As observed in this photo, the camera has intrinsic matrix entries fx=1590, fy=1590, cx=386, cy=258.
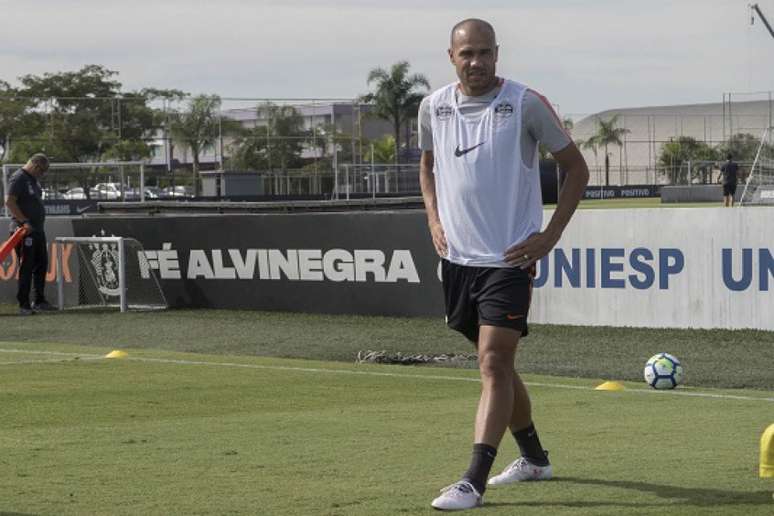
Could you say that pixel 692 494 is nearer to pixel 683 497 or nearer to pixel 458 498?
pixel 683 497

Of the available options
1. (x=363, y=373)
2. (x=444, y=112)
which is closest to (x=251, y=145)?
(x=363, y=373)

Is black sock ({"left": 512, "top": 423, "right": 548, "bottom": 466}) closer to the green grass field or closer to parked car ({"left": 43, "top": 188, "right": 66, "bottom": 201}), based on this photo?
the green grass field

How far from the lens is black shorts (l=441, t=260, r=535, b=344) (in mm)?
6969

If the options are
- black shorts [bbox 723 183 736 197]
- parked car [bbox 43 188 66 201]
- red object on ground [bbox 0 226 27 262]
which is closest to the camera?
red object on ground [bbox 0 226 27 262]

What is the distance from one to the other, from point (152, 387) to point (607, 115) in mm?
Answer: 77325

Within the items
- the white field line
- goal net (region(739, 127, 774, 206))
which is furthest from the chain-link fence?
the white field line

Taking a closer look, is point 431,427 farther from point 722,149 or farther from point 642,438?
point 722,149

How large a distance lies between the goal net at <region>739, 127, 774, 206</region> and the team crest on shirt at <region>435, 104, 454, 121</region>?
92.6 feet

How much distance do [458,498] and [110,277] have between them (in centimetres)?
1648

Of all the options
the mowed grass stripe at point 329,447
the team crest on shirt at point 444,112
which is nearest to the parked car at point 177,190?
the mowed grass stripe at point 329,447

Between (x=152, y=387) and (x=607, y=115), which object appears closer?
(x=152, y=387)

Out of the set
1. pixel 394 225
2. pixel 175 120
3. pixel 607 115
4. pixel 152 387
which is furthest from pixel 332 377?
pixel 607 115

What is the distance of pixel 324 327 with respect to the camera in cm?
1888

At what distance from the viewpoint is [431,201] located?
24.2 feet
